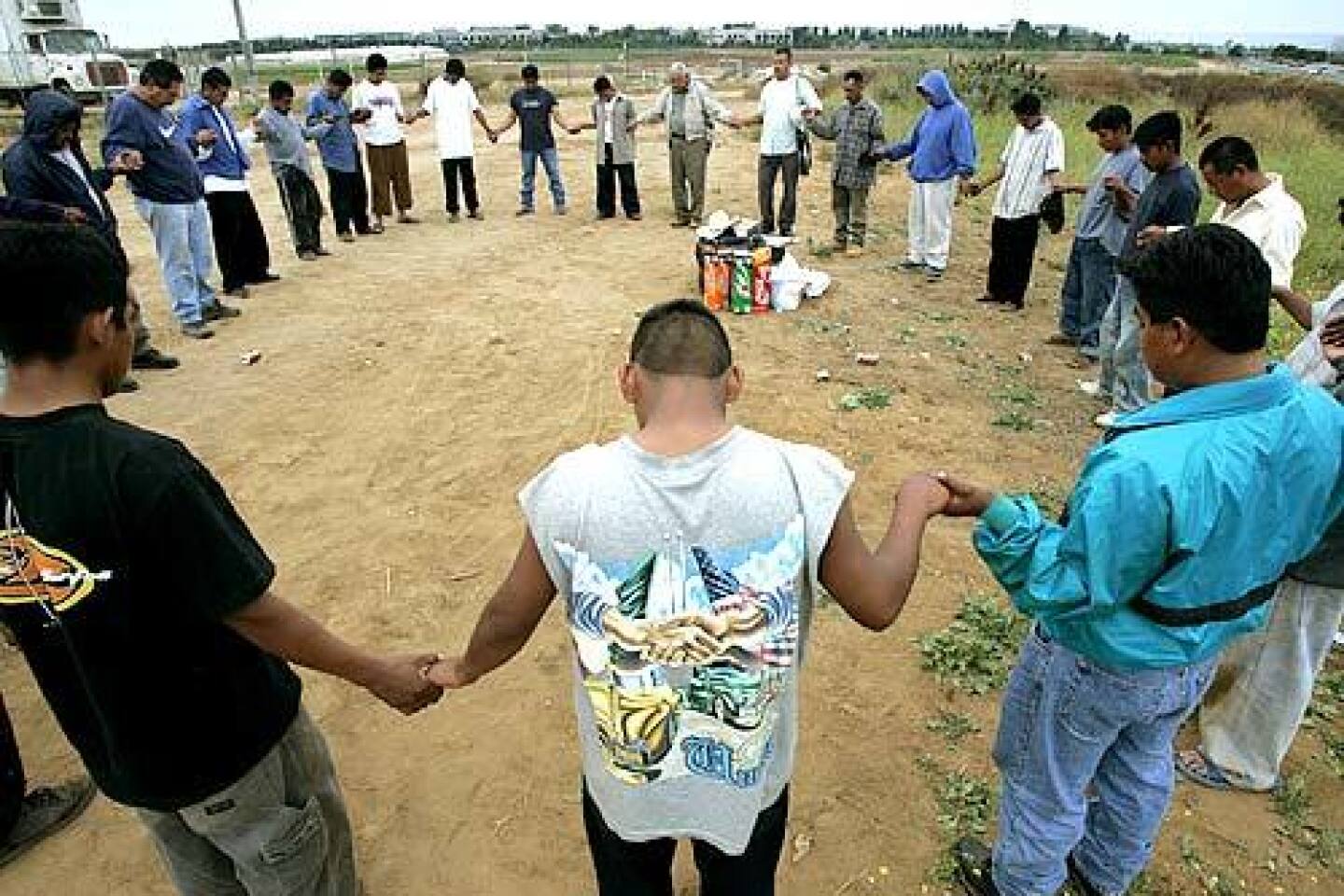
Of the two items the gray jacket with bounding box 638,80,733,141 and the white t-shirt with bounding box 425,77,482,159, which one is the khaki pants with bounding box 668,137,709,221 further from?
the white t-shirt with bounding box 425,77,482,159

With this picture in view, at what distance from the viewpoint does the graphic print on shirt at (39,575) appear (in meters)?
1.46

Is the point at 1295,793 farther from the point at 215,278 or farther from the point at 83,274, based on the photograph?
the point at 215,278

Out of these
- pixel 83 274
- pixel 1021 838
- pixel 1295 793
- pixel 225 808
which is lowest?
pixel 1295 793

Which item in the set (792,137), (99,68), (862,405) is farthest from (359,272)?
(99,68)

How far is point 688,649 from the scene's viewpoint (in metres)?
1.42

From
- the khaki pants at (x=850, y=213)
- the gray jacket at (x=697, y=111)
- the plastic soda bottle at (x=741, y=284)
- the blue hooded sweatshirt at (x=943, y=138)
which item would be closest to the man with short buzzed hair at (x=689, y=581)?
the plastic soda bottle at (x=741, y=284)

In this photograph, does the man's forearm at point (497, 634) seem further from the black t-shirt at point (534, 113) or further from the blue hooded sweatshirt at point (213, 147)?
the black t-shirt at point (534, 113)

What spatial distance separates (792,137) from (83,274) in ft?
27.4

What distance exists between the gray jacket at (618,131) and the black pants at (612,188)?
0.17 feet

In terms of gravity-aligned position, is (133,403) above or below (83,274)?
below

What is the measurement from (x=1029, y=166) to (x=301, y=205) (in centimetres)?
694

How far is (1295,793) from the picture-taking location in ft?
9.20

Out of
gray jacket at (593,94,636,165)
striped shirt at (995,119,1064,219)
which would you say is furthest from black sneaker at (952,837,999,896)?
gray jacket at (593,94,636,165)

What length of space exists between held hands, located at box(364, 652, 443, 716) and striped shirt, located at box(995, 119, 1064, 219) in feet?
21.2
